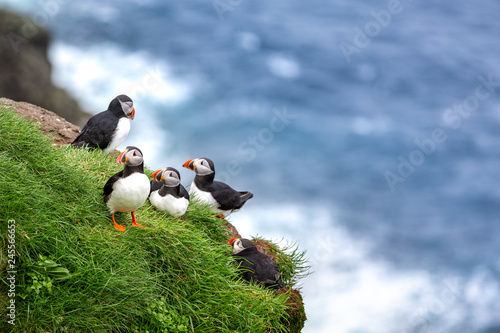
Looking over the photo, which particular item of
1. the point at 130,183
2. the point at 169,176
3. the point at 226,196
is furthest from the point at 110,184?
the point at 226,196

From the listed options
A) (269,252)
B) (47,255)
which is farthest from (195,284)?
(269,252)

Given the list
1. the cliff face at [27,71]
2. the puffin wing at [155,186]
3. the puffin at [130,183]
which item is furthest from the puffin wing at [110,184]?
the cliff face at [27,71]

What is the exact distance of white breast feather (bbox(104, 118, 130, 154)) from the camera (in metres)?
8.48

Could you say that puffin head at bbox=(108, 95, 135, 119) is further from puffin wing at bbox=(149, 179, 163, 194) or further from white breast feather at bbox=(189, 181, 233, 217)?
puffin wing at bbox=(149, 179, 163, 194)

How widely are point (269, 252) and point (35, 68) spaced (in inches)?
320

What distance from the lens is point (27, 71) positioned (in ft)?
44.0

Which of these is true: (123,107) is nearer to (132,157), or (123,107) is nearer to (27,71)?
(132,157)

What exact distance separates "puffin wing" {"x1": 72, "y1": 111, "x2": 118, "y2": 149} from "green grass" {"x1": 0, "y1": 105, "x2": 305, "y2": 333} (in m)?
1.12

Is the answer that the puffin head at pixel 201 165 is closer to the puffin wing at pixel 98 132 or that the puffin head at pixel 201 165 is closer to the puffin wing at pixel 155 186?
the puffin wing at pixel 155 186

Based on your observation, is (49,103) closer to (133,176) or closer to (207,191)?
(207,191)

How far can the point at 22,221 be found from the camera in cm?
555

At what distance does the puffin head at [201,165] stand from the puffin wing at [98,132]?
1328 mm

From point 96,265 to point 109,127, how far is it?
321 cm

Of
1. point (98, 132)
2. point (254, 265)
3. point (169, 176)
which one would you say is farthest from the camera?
point (98, 132)
